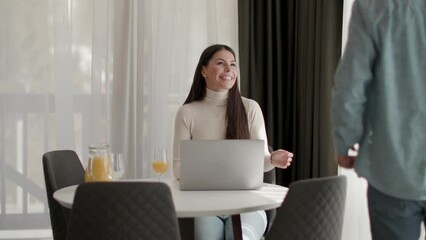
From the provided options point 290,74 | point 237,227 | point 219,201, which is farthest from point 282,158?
point 290,74

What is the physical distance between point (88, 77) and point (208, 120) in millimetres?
1276

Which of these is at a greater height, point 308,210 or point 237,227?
point 308,210

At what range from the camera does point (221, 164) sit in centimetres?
196

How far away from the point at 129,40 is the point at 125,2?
0.27 m

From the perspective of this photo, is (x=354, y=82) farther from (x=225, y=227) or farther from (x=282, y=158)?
(x=225, y=227)

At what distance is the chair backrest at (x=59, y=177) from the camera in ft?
7.59

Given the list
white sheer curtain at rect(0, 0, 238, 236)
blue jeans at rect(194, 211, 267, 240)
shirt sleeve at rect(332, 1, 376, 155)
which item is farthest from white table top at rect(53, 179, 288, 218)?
white sheer curtain at rect(0, 0, 238, 236)

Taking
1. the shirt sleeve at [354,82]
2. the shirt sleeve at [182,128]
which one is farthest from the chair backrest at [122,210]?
the shirt sleeve at [182,128]

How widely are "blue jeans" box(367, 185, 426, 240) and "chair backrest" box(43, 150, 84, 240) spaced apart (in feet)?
4.33

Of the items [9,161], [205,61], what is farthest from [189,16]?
[9,161]

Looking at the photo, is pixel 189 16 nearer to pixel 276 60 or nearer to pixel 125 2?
pixel 125 2

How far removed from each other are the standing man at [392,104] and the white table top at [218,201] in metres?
0.45

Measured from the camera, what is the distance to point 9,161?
3520 millimetres

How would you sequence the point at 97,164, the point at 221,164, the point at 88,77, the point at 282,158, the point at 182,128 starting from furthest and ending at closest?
the point at 88,77 < the point at 182,128 < the point at 282,158 < the point at 97,164 < the point at 221,164
